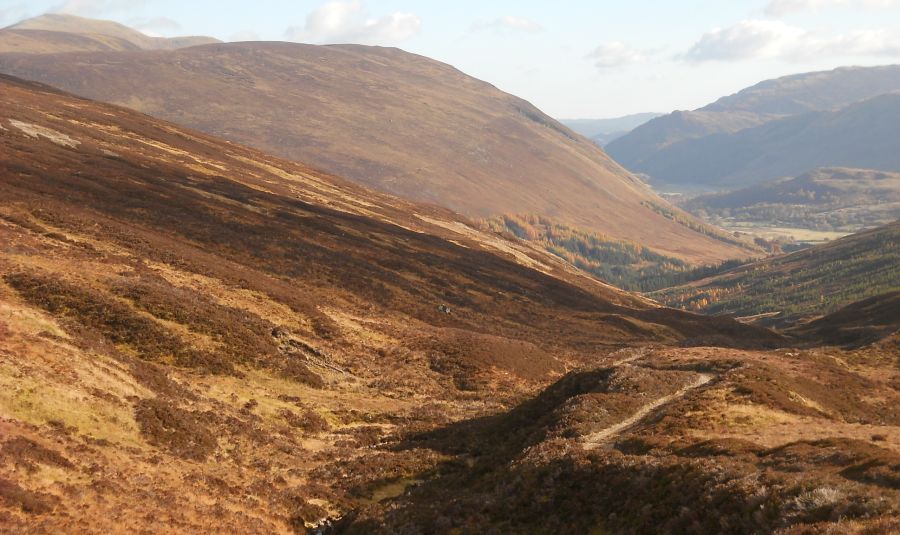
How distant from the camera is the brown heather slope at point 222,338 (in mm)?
28812

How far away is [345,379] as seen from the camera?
183 ft

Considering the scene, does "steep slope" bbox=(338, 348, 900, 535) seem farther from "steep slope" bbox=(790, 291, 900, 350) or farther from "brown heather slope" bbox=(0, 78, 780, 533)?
"steep slope" bbox=(790, 291, 900, 350)

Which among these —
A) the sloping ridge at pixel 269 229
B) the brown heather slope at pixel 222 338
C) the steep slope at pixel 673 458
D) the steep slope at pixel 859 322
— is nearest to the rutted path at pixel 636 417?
the steep slope at pixel 673 458

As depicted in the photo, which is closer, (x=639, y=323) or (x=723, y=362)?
(x=723, y=362)

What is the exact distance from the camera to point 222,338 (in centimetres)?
5025

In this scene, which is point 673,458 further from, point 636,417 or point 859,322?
point 859,322

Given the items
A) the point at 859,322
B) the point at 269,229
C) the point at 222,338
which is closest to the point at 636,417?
the point at 222,338

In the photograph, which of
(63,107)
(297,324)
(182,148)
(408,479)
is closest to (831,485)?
(408,479)

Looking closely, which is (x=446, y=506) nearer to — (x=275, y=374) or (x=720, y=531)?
(x=720, y=531)

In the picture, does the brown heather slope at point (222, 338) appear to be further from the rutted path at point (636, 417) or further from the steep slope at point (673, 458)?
the rutted path at point (636, 417)

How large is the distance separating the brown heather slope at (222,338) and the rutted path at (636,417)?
1016cm

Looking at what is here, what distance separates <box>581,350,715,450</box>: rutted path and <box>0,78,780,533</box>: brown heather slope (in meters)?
10.2

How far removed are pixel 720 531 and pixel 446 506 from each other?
13.5 m

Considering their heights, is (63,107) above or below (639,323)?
above
